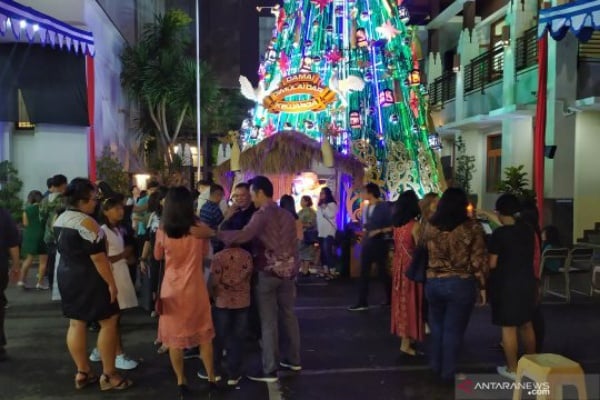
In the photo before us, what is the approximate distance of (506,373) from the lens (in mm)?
4852

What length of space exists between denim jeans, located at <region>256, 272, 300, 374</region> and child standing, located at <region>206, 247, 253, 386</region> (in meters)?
0.16

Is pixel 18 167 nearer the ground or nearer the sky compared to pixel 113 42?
nearer the ground

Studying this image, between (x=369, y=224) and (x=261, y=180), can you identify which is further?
(x=369, y=224)

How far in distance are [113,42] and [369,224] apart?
14.2 metres

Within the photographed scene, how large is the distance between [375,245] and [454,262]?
2635mm

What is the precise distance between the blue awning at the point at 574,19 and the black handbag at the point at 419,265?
3899 mm

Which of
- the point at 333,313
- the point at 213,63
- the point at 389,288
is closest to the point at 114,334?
the point at 333,313

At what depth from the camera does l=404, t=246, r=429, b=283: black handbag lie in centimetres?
485

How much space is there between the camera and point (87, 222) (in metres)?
4.30

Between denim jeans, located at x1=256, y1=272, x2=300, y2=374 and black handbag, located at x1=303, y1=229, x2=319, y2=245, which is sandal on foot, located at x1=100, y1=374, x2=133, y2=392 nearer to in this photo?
denim jeans, located at x1=256, y1=272, x2=300, y2=374

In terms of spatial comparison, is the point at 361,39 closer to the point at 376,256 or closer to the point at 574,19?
the point at 574,19

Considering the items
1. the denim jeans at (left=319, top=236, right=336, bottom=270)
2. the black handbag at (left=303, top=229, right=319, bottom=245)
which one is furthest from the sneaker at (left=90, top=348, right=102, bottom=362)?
the denim jeans at (left=319, top=236, right=336, bottom=270)

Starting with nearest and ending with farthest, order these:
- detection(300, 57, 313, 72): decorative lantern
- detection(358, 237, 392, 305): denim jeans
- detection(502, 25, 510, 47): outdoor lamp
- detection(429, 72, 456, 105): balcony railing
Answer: detection(358, 237, 392, 305): denim jeans → detection(300, 57, 313, 72): decorative lantern → detection(502, 25, 510, 47): outdoor lamp → detection(429, 72, 456, 105): balcony railing

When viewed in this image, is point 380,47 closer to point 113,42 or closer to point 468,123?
point 468,123
